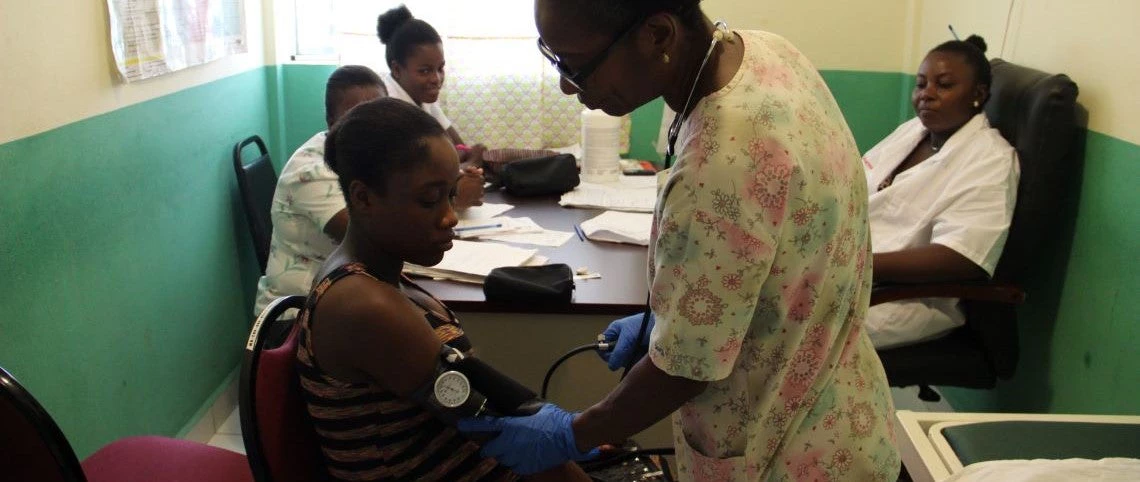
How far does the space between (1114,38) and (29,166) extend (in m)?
2.22

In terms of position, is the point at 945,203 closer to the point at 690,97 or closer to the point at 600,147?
the point at 600,147

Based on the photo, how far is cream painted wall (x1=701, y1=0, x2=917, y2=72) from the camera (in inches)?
137

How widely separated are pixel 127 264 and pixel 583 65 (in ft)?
5.42

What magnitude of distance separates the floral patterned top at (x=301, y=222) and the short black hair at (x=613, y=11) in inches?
51.2

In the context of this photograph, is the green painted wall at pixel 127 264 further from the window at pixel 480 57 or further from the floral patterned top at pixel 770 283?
the floral patterned top at pixel 770 283

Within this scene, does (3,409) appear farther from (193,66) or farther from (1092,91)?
(1092,91)

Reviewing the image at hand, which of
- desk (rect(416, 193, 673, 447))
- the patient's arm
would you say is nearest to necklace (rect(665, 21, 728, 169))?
desk (rect(416, 193, 673, 447))

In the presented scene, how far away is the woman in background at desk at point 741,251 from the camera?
35.8 inches

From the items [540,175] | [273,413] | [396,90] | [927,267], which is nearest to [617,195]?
[540,175]

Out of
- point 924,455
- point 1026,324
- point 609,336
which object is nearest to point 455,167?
point 609,336

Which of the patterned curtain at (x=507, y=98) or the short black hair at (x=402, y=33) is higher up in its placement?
the short black hair at (x=402, y=33)

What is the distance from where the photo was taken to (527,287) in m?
1.86

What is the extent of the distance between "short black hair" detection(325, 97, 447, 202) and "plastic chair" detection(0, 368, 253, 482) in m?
0.45

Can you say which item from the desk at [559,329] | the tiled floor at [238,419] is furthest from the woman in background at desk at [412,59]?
the tiled floor at [238,419]
